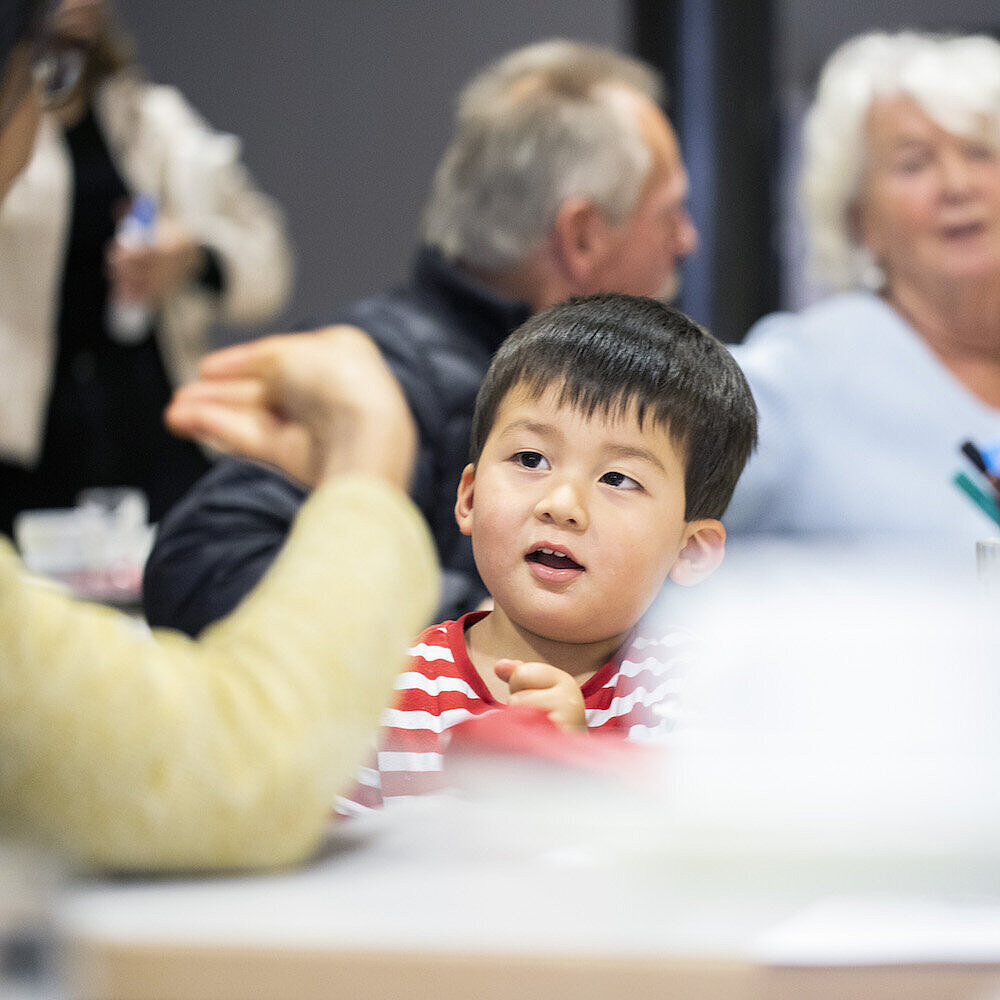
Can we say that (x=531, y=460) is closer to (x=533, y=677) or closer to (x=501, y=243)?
(x=533, y=677)

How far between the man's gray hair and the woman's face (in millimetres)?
185

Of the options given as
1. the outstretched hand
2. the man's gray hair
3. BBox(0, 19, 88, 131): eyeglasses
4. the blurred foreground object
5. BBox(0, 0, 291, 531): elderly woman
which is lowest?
the blurred foreground object

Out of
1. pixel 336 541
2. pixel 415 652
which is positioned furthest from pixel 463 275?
pixel 336 541

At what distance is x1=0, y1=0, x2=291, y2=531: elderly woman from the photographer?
5.59 feet

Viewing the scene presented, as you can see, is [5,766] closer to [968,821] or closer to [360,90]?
[968,821]

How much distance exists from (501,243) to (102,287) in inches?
41.7

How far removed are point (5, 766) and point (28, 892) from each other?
0.04 meters

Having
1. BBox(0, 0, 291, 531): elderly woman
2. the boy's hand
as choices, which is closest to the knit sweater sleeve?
the boy's hand

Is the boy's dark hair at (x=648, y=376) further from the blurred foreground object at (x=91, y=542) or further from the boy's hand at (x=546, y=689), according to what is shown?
the blurred foreground object at (x=91, y=542)

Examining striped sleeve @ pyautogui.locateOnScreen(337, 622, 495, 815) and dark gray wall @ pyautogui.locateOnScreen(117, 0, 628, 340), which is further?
dark gray wall @ pyautogui.locateOnScreen(117, 0, 628, 340)

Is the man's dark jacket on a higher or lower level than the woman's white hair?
lower

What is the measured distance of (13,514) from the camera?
1677mm

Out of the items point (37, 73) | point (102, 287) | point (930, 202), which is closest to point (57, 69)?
point (37, 73)

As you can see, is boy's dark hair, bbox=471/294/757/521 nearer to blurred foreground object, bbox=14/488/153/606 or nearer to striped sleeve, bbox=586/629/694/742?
striped sleeve, bbox=586/629/694/742
